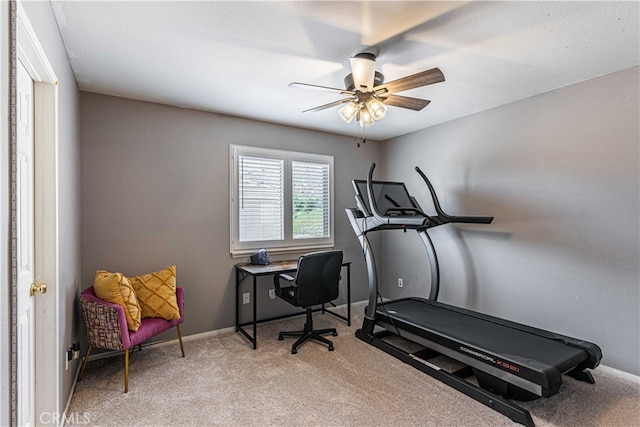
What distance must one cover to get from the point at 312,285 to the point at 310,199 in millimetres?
1430

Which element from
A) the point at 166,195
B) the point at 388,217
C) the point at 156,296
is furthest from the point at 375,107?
the point at 156,296

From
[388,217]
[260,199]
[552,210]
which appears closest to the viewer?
[552,210]

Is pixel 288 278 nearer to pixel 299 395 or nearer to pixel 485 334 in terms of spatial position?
pixel 299 395

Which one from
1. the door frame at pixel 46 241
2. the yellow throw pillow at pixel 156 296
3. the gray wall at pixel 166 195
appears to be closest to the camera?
the door frame at pixel 46 241

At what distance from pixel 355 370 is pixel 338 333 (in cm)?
82

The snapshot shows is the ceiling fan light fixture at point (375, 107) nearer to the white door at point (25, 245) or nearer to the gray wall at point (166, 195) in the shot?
the gray wall at point (166, 195)

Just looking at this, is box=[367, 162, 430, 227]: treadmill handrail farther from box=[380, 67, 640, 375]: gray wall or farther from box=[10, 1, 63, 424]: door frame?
box=[10, 1, 63, 424]: door frame

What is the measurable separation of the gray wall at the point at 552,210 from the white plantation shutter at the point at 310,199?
1382 millimetres

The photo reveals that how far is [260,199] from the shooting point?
153 inches

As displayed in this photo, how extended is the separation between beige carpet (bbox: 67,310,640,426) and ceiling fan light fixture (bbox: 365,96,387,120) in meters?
2.10

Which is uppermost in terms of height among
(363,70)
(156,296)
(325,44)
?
(325,44)

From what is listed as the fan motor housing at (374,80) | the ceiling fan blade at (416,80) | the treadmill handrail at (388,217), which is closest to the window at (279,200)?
the treadmill handrail at (388,217)

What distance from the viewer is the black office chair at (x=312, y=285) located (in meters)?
3.12

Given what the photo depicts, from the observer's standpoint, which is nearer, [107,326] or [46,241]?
[46,241]
